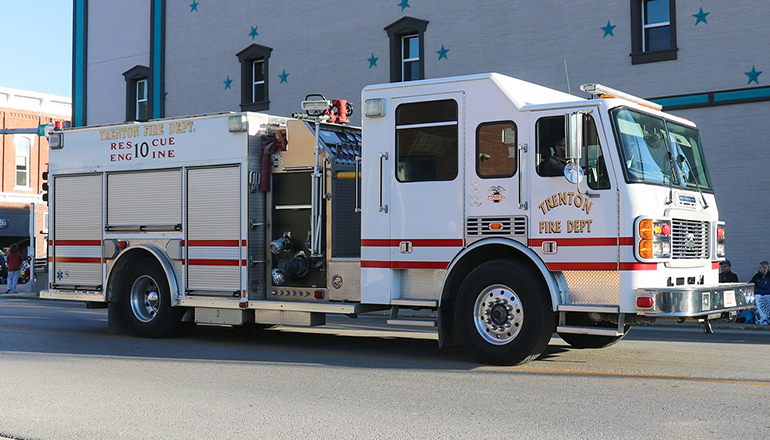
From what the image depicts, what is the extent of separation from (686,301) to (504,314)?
1840 millimetres

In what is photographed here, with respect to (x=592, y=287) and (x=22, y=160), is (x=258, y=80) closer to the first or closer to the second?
(x=592, y=287)

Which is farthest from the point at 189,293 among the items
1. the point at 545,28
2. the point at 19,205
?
the point at 19,205

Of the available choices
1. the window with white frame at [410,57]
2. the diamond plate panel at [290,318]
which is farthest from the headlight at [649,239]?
the window with white frame at [410,57]

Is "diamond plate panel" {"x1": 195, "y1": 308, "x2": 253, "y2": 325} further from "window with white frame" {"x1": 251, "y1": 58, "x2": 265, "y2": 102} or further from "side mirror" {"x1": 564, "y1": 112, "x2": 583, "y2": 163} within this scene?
"window with white frame" {"x1": 251, "y1": 58, "x2": 265, "y2": 102}

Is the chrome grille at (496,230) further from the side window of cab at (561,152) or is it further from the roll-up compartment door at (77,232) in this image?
the roll-up compartment door at (77,232)

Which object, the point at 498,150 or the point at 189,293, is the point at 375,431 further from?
the point at 189,293

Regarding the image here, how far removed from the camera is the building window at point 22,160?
48.6 metres

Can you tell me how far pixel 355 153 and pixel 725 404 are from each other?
5.89 metres

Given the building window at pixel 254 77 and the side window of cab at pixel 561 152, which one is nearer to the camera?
the side window of cab at pixel 561 152

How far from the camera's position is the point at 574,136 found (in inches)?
360

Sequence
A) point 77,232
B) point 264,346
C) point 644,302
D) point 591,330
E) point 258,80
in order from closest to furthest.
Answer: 1. point 644,302
2. point 591,330
3. point 264,346
4. point 77,232
5. point 258,80

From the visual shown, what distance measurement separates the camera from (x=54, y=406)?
25.3 ft

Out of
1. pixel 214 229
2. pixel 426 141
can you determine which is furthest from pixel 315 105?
pixel 214 229

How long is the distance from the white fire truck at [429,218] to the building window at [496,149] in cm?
2
